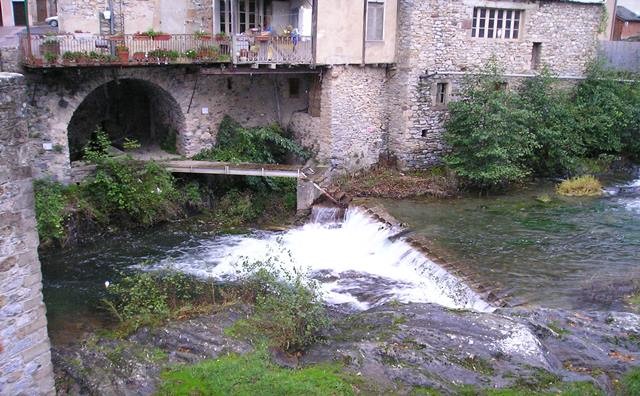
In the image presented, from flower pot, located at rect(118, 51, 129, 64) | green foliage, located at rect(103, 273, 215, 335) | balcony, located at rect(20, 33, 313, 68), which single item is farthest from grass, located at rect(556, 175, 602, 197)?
flower pot, located at rect(118, 51, 129, 64)

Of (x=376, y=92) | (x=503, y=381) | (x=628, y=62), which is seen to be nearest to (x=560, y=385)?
(x=503, y=381)

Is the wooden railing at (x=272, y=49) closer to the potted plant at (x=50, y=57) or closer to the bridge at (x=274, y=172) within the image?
the bridge at (x=274, y=172)

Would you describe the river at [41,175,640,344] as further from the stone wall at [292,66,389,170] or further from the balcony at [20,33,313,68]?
the balcony at [20,33,313,68]

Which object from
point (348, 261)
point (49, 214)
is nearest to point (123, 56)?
point (49, 214)

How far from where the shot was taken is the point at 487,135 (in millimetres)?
16750

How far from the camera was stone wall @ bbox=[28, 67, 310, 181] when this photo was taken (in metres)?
15.1

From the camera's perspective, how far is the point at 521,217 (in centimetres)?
1555

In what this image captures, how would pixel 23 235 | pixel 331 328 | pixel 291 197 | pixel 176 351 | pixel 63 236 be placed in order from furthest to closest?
pixel 291 197, pixel 63 236, pixel 331 328, pixel 176 351, pixel 23 235

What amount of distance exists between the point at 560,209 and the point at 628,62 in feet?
30.0

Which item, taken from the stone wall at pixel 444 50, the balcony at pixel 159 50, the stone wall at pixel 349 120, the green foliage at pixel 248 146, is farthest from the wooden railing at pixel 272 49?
the stone wall at pixel 444 50

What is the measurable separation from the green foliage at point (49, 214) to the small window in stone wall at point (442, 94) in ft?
35.6

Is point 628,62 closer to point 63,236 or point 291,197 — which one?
point 291,197

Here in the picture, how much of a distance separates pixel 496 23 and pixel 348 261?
9599 millimetres

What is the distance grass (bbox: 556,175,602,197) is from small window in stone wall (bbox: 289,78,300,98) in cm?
824
